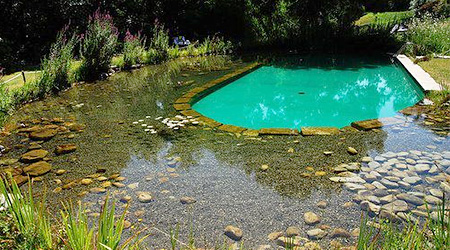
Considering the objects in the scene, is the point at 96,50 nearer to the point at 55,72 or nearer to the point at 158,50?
the point at 55,72

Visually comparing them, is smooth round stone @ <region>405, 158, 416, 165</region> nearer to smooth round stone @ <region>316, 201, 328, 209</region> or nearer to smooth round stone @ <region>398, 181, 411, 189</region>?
smooth round stone @ <region>398, 181, 411, 189</region>

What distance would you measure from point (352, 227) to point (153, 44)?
32.7 feet

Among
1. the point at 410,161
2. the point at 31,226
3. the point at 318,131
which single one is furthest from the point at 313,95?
the point at 31,226

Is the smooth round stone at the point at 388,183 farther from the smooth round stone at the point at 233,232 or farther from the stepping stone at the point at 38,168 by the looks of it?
the stepping stone at the point at 38,168

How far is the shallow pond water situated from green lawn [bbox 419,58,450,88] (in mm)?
2131

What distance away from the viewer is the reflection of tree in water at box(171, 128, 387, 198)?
3.54 meters

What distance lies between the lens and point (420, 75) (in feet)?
23.9

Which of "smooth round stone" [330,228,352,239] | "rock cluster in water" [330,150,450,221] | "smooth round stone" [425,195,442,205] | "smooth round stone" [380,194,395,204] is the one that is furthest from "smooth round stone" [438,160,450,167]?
"smooth round stone" [330,228,352,239]

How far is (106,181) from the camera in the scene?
3.70 meters

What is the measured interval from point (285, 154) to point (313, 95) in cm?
369

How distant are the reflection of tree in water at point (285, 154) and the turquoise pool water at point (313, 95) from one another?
4.09 feet

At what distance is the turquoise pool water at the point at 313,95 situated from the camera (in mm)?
6320

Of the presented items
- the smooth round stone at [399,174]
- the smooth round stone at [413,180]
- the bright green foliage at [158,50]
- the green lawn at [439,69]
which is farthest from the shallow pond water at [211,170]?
the bright green foliage at [158,50]

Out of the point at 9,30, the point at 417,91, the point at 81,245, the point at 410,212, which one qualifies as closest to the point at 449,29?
the point at 417,91
